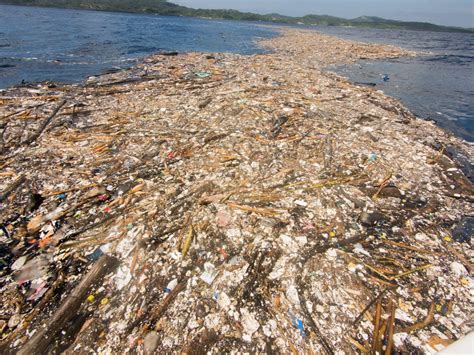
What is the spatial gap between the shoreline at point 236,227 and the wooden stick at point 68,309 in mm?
107

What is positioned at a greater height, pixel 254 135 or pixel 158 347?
pixel 254 135

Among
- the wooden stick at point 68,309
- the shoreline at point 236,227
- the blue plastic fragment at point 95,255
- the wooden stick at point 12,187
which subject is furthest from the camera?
the wooden stick at point 12,187

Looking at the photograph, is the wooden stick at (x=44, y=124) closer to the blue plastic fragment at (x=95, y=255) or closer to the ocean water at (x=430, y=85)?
the blue plastic fragment at (x=95, y=255)

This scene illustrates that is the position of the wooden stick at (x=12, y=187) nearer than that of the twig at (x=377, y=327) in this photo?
No

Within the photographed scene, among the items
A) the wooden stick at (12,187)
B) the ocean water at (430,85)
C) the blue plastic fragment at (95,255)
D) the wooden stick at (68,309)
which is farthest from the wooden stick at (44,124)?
the ocean water at (430,85)

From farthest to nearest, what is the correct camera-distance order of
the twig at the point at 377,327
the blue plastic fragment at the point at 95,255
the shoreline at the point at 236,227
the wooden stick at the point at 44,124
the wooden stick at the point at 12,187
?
the wooden stick at the point at 44,124
the wooden stick at the point at 12,187
the blue plastic fragment at the point at 95,255
the shoreline at the point at 236,227
the twig at the point at 377,327

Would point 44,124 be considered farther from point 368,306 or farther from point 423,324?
point 423,324

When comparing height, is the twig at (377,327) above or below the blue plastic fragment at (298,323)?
above

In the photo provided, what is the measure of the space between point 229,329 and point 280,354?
67 cm

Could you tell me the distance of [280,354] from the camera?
9.57ft

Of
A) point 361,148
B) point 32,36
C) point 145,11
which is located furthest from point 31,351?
point 145,11

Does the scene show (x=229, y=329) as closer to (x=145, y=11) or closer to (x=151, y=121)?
(x=151, y=121)

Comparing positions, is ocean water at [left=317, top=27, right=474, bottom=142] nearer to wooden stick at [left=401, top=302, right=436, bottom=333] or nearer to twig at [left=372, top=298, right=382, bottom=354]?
wooden stick at [left=401, top=302, right=436, bottom=333]

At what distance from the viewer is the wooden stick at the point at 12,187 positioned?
504 centimetres
